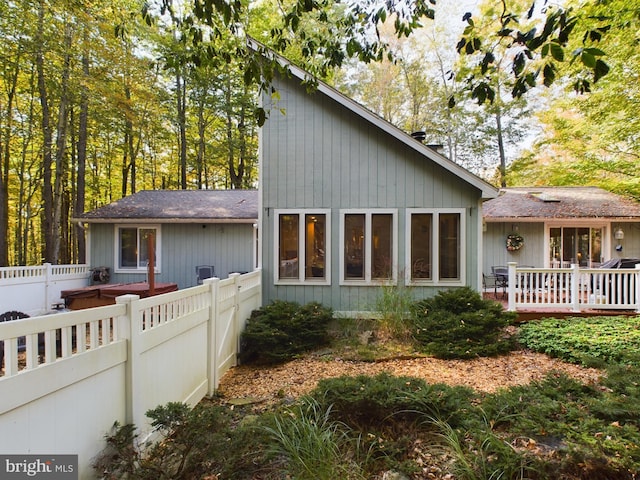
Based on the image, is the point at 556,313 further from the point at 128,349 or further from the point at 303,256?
the point at 128,349

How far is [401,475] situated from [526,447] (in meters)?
0.94

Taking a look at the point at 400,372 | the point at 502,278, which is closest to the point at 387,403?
the point at 400,372

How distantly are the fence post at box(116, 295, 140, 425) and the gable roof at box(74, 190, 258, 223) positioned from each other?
272 inches

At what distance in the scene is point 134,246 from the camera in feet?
31.4

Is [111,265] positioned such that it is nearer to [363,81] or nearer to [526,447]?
[526,447]

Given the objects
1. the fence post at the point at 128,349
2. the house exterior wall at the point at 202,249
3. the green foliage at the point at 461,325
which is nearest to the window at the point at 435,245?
the green foliage at the point at 461,325

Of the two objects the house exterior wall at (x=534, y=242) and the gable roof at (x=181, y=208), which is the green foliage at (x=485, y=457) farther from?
the house exterior wall at (x=534, y=242)

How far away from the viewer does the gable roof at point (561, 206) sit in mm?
9773

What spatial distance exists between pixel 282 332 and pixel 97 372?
11.8 ft

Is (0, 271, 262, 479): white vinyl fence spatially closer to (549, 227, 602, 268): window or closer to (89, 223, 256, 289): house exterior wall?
(89, 223, 256, 289): house exterior wall

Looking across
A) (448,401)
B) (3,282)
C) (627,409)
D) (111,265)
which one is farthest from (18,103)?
(627,409)

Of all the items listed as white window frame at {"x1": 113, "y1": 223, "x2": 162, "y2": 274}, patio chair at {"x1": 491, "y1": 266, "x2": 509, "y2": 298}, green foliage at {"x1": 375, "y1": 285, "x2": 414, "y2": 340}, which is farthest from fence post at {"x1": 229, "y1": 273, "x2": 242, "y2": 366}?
patio chair at {"x1": 491, "y1": 266, "x2": 509, "y2": 298}

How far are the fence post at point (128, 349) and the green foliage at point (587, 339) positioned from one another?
519 centimetres

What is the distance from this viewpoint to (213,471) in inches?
84.0
